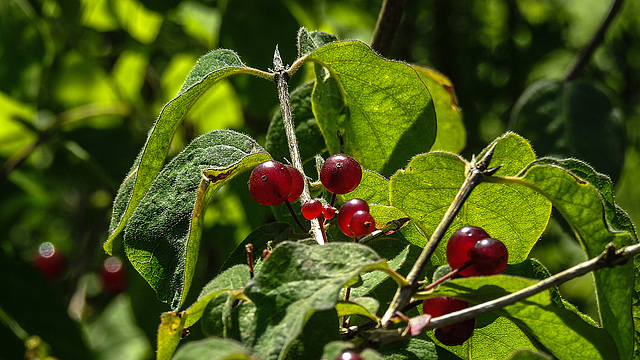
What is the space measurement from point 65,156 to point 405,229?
1.72 metres

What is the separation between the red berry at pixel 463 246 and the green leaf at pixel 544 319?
43 millimetres

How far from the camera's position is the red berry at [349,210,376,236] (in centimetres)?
61

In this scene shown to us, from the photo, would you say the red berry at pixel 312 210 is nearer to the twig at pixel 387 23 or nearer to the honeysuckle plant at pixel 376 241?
the honeysuckle plant at pixel 376 241

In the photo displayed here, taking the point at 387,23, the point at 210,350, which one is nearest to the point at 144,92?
the point at 387,23

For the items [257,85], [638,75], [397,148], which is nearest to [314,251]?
[397,148]

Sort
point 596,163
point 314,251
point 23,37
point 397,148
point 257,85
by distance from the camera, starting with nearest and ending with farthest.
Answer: point 314,251 < point 397,148 < point 596,163 < point 257,85 < point 23,37

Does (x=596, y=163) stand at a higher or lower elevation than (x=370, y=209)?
lower

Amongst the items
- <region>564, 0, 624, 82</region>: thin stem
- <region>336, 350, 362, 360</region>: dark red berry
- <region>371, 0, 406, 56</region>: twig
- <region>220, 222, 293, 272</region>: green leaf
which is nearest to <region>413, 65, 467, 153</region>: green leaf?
<region>371, 0, 406, 56</region>: twig

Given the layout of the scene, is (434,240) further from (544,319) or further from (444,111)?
(444,111)

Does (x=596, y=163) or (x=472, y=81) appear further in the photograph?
(x=472, y=81)

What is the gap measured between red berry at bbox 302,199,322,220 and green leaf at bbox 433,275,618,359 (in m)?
0.17

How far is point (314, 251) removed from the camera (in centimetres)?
49

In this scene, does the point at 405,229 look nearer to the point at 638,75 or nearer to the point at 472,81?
the point at 472,81

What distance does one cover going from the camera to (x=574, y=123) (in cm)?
140
